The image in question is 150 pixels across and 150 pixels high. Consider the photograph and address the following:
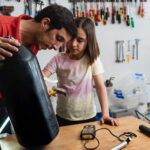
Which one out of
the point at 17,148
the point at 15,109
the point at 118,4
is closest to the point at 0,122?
the point at 17,148

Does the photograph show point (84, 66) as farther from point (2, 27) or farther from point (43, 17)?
point (2, 27)

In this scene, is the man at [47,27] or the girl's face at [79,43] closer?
the man at [47,27]

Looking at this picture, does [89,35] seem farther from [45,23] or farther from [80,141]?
[80,141]

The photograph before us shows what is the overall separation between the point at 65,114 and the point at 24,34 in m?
0.61

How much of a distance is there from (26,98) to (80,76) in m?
0.74

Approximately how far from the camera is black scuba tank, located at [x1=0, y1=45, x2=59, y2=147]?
557 mm

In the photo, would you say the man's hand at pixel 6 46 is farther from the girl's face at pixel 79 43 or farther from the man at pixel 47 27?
the girl's face at pixel 79 43

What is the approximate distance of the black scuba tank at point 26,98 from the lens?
1.83ft

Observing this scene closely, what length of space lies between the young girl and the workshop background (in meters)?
0.78

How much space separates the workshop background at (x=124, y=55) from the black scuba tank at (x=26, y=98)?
4.69ft

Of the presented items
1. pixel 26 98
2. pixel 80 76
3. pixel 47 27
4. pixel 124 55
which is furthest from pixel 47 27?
pixel 124 55

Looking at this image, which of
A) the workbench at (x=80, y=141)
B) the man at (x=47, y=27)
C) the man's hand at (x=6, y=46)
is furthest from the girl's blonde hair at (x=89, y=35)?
the man's hand at (x=6, y=46)

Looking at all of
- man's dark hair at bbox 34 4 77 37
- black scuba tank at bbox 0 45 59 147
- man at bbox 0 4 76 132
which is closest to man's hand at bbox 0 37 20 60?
black scuba tank at bbox 0 45 59 147

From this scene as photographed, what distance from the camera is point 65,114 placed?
4.10ft
